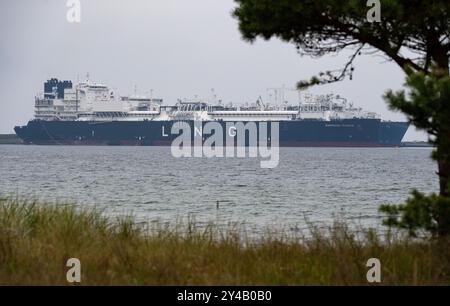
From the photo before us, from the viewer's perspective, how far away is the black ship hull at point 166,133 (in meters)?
122

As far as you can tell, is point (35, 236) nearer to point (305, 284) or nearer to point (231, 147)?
point (305, 284)

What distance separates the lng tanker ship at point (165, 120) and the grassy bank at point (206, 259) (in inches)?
4429

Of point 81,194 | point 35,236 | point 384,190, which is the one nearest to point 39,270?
point 35,236

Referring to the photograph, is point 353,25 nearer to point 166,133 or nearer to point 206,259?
point 206,259

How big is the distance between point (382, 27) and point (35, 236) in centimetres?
485

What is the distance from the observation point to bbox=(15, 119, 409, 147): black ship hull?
122 metres

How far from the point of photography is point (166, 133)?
421 feet

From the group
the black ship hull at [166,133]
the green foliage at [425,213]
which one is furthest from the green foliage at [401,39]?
the black ship hull at [166,133]

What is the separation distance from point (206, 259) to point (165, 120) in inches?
4825

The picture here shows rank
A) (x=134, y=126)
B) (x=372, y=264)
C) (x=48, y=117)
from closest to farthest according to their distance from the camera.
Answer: (x=372, y=264), (x=134, y=126), (x=48, y=117)

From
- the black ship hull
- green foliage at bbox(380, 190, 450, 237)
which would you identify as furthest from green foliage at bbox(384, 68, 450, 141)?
the black ship hull

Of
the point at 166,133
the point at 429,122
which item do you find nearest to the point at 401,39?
the point at 429,122

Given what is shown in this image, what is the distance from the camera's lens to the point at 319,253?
7785 millimetres

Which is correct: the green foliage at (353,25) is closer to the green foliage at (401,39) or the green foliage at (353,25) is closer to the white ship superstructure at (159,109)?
the green foliage at (401,39)
